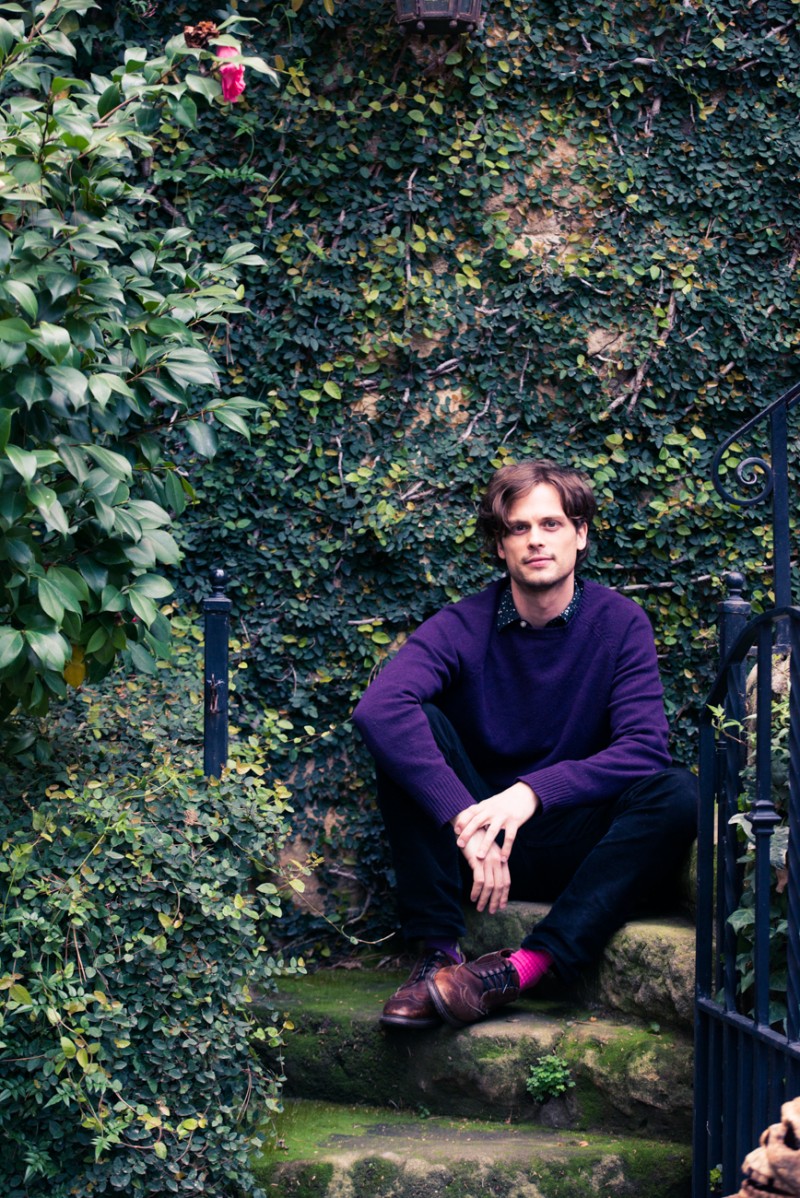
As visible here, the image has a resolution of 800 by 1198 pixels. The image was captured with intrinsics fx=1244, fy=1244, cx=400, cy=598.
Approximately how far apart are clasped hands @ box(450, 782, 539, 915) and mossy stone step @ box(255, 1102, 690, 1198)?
546 mm

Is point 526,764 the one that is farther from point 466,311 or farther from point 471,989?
point 466,311

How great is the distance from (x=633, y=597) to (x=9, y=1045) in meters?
2.46

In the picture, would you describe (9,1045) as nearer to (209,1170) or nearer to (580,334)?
(209,1170)

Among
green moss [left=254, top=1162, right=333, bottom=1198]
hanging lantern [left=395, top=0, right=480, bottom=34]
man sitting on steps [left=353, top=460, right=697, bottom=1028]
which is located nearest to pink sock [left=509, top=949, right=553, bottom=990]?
man sitting on steps [left=353, top=460, right=697, bottom=1028]

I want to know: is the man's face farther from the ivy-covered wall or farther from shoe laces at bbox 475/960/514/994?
shoe laces at bbox 475/960/514/994

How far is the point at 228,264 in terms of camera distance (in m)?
2.80

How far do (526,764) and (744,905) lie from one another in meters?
0.98

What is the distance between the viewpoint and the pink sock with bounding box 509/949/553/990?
301 centimetres

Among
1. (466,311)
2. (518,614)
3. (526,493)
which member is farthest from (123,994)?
(466,311)

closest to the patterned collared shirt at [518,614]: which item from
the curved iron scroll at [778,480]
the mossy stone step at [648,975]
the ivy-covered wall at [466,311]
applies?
the ivy-covered wall at [466,311]

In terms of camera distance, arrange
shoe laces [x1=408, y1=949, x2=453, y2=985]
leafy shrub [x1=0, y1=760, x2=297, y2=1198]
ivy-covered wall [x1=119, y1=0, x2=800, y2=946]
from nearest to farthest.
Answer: leafy shrub [x1=0, y1=760, x2=297, y2=1198] → shoe laces [x1=408, y1=949, x2=453, y2=985] → ivy-covered wall [x1=119, y1=0, x2=800, y2=946]

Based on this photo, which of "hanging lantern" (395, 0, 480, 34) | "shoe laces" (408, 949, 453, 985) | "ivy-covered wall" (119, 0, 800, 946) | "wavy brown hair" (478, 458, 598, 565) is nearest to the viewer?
"shoe laces" (408, 949, 453, 985)

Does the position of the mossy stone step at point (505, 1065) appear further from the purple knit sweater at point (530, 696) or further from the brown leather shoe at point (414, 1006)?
the purple knit sweater at point (530, 696)

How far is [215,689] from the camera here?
2973mm
